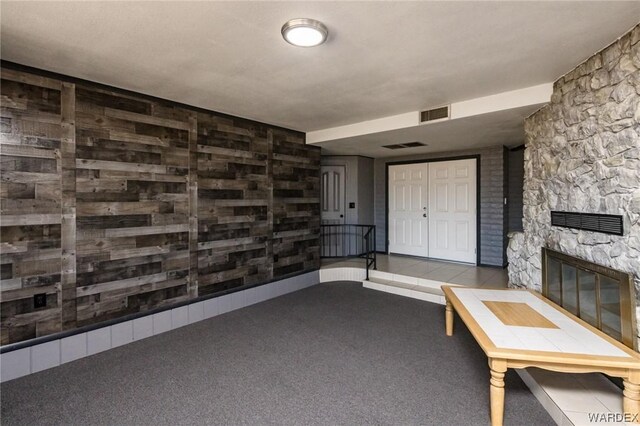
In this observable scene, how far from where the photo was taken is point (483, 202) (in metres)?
5.72

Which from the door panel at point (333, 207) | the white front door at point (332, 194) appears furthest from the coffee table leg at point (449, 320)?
the white front door at point (332, 194)

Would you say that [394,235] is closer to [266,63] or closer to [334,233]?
[334,233]

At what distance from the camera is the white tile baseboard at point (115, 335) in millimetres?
2582

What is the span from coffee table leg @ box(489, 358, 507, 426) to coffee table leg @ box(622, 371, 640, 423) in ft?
2.10

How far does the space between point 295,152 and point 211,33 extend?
2955 millimetres

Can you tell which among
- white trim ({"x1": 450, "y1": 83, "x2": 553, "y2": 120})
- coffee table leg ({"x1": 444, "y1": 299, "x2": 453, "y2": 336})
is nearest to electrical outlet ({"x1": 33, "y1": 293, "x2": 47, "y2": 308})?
coffee table leg ({"x1": 444, "y1": 299, "x2": 453, "y2": 336})

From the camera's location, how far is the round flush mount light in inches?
77.5

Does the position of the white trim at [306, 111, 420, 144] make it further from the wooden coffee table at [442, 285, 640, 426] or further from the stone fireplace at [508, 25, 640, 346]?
the wooden coffee table at [442, 285, 640, 426]

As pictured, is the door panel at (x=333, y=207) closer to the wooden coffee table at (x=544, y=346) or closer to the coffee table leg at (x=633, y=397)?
the wooden coffee table at (x=544, y=346)

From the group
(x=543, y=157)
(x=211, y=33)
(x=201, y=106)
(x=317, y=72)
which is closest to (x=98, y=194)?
(x=201, y=106)

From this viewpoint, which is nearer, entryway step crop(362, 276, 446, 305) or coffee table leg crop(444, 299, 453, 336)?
coffee table leg crop(444, 299, 453, 336)

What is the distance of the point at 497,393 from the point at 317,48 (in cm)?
254

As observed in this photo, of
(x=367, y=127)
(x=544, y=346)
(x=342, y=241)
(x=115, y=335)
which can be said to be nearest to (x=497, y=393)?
(x=544, y=346)

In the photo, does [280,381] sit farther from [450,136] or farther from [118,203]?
[450,136]
